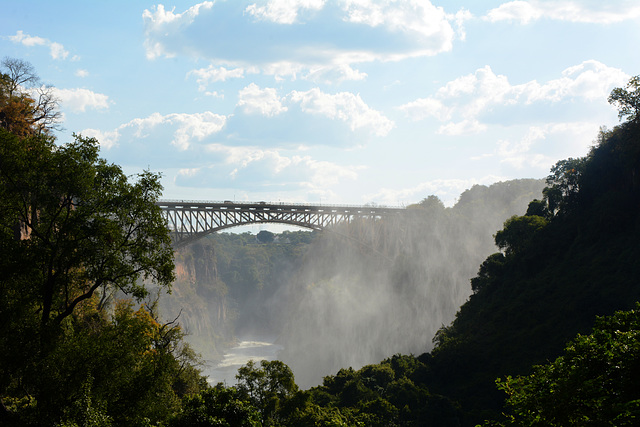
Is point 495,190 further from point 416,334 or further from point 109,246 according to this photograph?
point 109,246

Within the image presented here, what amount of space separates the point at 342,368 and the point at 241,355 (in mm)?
96045

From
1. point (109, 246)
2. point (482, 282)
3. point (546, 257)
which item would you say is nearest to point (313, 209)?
point (482, 282)

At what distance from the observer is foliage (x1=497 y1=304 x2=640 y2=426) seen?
13141 millimetres

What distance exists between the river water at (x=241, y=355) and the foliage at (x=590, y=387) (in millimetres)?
93046

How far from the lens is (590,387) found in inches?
536

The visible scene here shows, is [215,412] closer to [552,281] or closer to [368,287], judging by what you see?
[552,281]

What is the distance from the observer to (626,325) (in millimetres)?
17531

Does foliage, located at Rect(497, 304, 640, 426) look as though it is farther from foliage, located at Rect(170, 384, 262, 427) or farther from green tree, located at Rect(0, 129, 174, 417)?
green tree, located at Rect(0, 129, 174, 417)

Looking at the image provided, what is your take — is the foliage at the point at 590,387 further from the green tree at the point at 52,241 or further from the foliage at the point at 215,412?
the green tree at the point at 52,241

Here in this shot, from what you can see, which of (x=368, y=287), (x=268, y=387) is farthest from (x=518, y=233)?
(x=368, y=287)

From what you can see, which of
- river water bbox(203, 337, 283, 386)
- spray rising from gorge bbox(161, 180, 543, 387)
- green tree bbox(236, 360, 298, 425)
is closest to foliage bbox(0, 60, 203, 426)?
green tree bbox(236, 360, 298, 425)

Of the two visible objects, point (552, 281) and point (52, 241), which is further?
point (552, 281)

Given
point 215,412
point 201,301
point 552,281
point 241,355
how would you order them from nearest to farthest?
point 215,412
point 552,281
point 241,355
point 201,301

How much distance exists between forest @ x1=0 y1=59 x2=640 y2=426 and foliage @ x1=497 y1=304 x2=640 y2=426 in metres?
0.05
